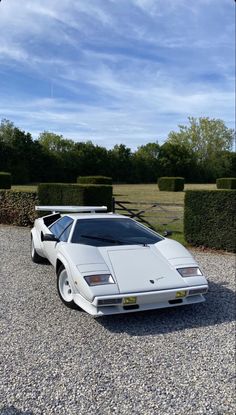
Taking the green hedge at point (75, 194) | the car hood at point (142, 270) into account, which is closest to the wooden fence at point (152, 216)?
the green hedge at point (75, 194)

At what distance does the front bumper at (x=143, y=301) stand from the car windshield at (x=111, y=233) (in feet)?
3.18

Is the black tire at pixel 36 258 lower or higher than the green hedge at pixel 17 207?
lower

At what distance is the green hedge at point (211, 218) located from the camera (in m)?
8.41

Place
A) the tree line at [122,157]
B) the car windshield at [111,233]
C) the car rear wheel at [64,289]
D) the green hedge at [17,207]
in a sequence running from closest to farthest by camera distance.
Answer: the car rear wheel at [64,289], the car windshield at [111,233], the green hedge at [17,207], the tree line at [122,157]

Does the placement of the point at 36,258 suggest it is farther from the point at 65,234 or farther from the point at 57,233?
the point at 65,234

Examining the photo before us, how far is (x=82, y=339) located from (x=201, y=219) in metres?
5.60

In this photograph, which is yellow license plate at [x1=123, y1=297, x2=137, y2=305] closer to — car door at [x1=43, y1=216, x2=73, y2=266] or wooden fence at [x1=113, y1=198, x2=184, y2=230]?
car door at [x1=43, y1=216, x2=73, y2=266]

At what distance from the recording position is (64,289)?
16.0 ft

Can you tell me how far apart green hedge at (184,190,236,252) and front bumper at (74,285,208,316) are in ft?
13.9

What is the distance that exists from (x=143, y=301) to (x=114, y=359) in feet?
2.61

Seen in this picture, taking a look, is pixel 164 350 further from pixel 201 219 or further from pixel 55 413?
pixel 201 219

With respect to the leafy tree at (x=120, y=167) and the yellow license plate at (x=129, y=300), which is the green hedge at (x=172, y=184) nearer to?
the leafy tree at (x=120, y=167)

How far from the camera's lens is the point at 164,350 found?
381cm

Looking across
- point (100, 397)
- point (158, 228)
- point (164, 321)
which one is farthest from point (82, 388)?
point (158, 228)
